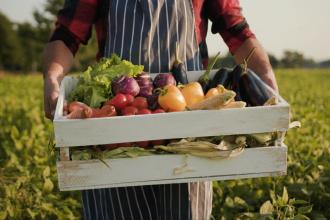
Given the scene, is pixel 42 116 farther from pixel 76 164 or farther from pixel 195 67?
pixel 76 164

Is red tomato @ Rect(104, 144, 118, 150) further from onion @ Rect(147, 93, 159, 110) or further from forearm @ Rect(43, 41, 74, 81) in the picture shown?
forearm @ Rect(43, 41, 74, 81)

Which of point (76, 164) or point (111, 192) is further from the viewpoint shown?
point (111, 192)

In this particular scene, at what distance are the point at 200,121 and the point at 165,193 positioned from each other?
70 cm

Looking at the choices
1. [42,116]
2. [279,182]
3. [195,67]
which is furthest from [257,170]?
[42,116]

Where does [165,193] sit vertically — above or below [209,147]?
below

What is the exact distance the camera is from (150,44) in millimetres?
2465

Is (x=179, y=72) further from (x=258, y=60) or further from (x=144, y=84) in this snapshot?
(x=258, y=60)

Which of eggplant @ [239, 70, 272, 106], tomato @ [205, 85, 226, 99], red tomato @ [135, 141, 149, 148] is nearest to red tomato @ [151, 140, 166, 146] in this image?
red tomato @ [135, 141, 149, 148]

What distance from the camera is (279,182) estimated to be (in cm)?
364

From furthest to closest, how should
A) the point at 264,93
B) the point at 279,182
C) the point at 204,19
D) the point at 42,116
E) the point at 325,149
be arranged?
the point at 42,116
the point at 325,149
the point at 279,182
the point at 204,19
the point at 264,93

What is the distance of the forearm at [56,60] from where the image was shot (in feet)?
8.18

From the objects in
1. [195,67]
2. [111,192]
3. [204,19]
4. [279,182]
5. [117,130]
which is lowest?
[279,182]

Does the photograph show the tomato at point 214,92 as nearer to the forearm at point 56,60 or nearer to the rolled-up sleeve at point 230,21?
the rolled-up sleeve at point 230,21

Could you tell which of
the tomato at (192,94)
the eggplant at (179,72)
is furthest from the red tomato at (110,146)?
the eggplant at (179,72)
